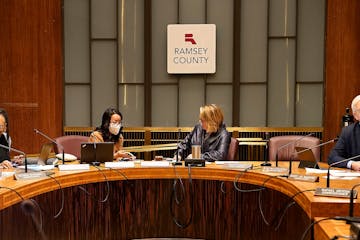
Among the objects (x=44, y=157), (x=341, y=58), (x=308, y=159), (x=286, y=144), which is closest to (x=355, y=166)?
(x=308, y=159)

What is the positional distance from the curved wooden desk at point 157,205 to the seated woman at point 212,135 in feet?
1.19

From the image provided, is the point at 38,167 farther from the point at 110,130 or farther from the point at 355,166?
the point at 355,166

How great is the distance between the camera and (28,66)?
5.91m

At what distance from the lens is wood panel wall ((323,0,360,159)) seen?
5746 millimetres

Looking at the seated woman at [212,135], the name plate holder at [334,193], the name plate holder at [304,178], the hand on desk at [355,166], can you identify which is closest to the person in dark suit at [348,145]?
the hand on desk at [355,166]

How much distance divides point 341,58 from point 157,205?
11.2 ft

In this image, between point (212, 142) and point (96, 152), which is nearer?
point (96, 152)

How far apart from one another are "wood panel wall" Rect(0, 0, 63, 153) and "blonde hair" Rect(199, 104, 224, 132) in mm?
2790

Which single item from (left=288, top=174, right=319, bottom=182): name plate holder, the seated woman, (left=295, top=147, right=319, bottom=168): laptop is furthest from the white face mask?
(left=288, top=174, right=319, bottom=182): name plate holder

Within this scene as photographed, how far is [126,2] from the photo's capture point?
6098 mm

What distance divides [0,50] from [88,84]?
3.92ft

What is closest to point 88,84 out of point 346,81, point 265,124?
point 265,124

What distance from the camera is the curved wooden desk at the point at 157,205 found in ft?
10.3

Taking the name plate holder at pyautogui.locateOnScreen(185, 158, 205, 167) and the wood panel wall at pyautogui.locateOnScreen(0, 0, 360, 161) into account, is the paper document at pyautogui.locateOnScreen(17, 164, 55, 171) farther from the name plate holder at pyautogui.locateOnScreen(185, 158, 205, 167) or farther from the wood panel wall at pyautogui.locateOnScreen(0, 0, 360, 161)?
the wood panel wall at pyautogui.locateOnScreen(0, 0, 360, 161)
